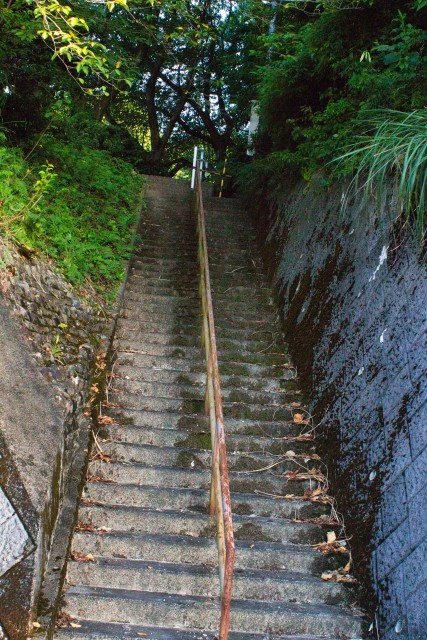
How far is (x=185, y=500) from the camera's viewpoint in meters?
4.27

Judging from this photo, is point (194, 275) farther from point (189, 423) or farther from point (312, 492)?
point (312, 492)

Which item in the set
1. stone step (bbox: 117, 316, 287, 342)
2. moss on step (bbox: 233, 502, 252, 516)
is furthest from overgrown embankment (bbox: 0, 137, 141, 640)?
moss on step (bbox: 233, 502, 252, 516)

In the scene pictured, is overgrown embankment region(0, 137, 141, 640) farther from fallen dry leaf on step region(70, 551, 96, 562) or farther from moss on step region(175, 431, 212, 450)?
moss on step region(175, 431, 212, 450)

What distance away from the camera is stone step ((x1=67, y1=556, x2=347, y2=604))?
3.61m

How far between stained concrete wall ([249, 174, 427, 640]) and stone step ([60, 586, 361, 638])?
298 mm

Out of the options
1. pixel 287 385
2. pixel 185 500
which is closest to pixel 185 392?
pixel 287 385

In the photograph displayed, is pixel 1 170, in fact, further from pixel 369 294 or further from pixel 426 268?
pixel 426 268

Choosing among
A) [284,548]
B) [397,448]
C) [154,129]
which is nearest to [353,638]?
[284,548]

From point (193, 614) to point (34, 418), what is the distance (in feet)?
5.07

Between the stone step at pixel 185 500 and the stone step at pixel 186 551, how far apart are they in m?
0.30

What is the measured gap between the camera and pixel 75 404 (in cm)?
439

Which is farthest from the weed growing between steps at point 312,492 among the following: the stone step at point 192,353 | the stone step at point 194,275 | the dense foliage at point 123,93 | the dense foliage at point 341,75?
the stone step at point 194,275

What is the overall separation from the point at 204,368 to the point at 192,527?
79.8 inches

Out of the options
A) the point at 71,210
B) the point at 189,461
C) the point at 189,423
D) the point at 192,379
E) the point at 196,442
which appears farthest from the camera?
the point at 71,210
